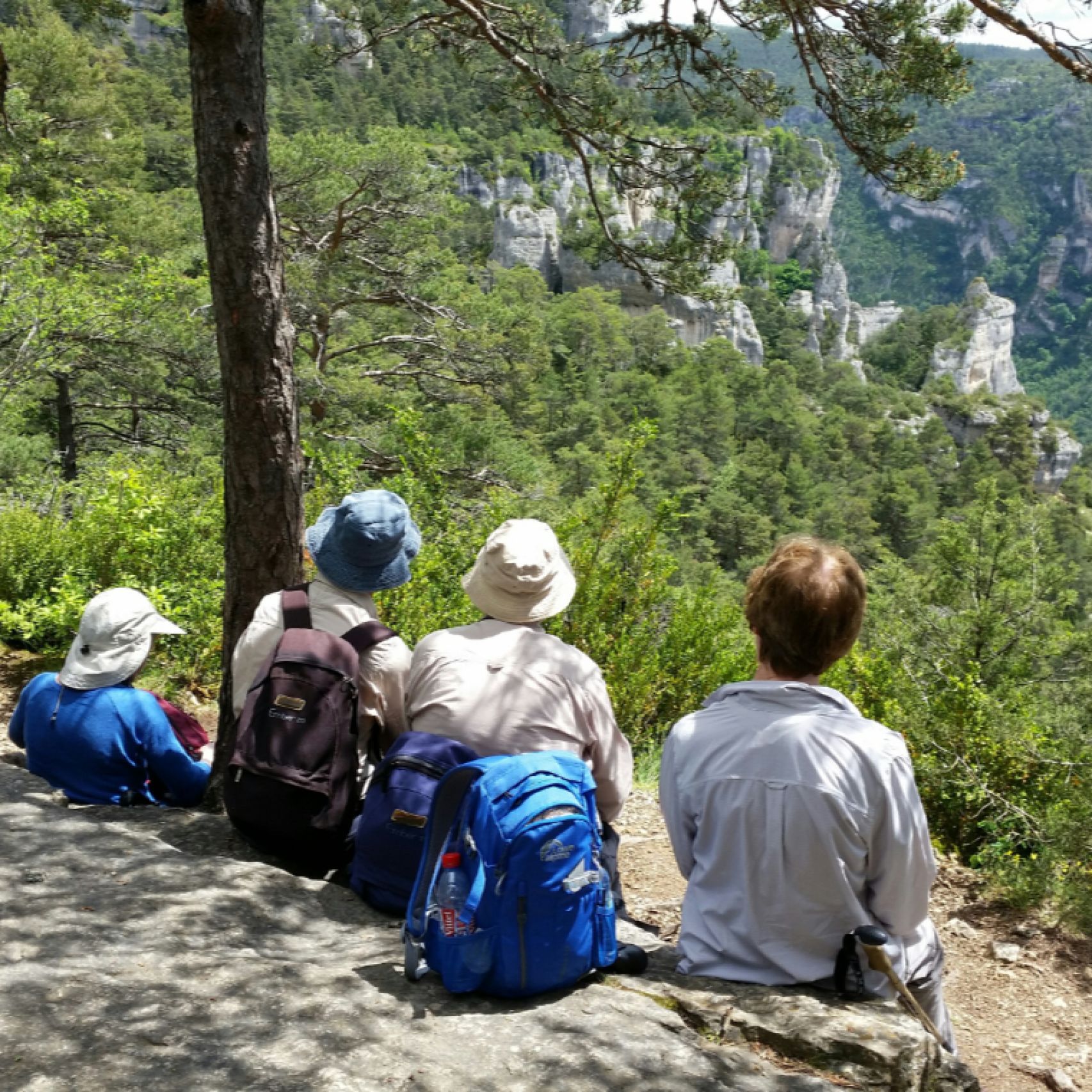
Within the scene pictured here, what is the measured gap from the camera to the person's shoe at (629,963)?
189 cm

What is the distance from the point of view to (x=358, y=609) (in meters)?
2.48

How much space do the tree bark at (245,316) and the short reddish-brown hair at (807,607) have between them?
5.07 feet

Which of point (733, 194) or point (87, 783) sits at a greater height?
point (733, 194)

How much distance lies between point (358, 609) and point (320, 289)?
10885 millimetres

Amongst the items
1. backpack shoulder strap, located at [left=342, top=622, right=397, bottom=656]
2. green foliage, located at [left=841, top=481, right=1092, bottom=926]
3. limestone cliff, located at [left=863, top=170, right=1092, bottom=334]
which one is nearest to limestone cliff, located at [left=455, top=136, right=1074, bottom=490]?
limestone cliff, located at [left=863, top=170, right=1092, bottom=334]

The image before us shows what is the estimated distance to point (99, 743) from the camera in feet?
8.89

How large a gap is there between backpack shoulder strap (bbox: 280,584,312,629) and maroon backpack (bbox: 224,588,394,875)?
0.29ft

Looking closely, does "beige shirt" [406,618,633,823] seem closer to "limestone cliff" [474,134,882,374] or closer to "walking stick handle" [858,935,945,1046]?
"walking stick handle" [858,935,945,1046]

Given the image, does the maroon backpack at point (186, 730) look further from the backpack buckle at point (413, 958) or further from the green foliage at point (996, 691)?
the green foliage at point (996, 691)

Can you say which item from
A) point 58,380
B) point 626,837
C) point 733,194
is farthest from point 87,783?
point 58,380

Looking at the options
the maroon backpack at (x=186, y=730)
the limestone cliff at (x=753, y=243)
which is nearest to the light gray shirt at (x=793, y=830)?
the maroon backpack at (x=186, y=730)

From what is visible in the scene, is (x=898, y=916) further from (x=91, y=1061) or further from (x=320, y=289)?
(x=320, y=289)

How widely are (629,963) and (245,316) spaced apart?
6.11 feet

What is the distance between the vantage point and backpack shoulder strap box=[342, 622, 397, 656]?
2.35m
